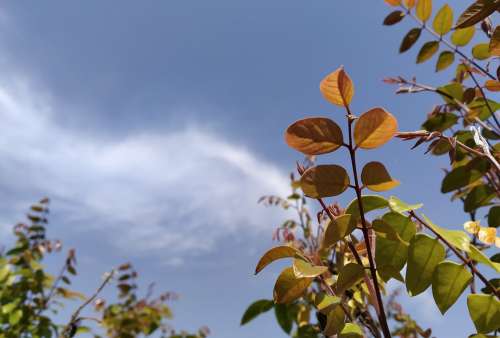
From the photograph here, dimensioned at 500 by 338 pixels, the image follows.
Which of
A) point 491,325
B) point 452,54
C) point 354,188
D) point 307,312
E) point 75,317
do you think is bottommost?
point 491,325

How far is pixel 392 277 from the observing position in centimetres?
74

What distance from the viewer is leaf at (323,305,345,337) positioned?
2.15 feet

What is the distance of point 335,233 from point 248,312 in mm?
1951

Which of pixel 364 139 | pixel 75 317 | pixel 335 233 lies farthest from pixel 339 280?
pixel 75 317

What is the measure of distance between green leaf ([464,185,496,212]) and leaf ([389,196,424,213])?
84 centimetres

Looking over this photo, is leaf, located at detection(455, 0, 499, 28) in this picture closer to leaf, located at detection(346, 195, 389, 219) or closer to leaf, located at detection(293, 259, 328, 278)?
leaf, located at detection(346, 195, 389, 219)

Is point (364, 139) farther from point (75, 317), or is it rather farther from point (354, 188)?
point (75, 317)

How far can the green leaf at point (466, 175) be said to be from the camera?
1177 mm

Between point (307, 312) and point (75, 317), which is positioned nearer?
point (75, 317)

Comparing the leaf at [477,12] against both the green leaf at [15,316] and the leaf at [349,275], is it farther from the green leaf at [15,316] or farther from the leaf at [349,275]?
the green leaf at [15,316]

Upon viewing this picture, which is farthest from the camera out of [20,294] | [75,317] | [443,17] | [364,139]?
[20,294]

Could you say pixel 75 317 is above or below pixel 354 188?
above

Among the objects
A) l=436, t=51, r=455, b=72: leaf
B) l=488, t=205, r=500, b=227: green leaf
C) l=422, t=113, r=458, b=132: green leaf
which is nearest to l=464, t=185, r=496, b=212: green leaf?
l=488, t=205, r=500, b=227: green leaf

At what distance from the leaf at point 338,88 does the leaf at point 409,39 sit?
1.23 m
